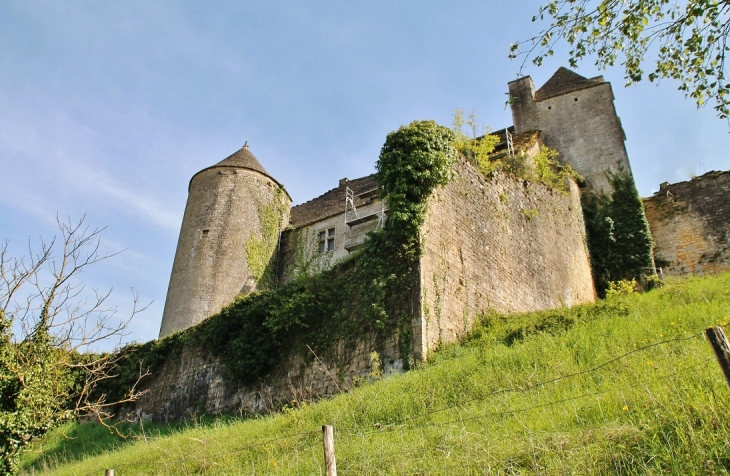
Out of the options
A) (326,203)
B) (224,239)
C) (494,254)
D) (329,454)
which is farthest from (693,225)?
(329,454)

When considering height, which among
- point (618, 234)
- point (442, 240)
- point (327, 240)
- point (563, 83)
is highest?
point (563, 83)

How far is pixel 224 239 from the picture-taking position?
2219cm

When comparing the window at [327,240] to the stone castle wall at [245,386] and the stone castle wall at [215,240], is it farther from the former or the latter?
the stone castle wall at [245,386]

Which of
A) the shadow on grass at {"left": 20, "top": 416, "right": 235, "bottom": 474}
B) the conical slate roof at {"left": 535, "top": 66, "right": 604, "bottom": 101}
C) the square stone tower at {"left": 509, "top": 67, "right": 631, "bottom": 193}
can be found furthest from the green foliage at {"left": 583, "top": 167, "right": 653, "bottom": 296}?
the shadow on grass at {"left": 20, "top": 416, "right": 235, "bottom": 474}

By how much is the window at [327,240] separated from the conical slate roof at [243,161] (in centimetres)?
483

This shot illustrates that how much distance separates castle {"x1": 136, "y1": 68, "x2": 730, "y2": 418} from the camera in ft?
41.2

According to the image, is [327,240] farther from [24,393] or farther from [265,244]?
[24,393]

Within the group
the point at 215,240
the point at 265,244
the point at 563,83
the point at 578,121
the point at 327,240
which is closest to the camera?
the point at 327,240

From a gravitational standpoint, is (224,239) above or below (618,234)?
above

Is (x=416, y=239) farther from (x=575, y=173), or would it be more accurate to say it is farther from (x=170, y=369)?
(x=575, y=173)

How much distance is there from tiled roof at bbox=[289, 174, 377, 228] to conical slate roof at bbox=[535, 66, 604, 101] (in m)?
9.69

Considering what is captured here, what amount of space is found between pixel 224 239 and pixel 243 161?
4192 mm

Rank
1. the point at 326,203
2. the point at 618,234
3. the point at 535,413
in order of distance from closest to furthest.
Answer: the point at 535,413 < the point at 618,234 < the point at 326,203

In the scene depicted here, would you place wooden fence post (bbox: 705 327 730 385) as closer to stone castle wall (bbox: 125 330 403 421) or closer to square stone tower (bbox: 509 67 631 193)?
stone castle wall (bbox: 125 330 403 421)
